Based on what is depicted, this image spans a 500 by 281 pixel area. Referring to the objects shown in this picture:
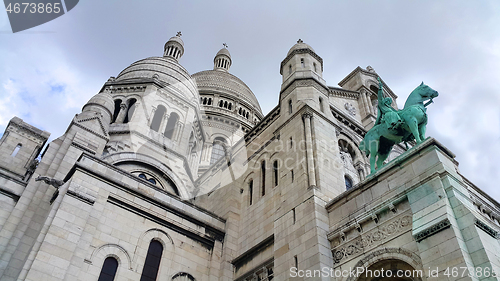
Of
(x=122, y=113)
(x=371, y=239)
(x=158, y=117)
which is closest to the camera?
(x=371, y=239)

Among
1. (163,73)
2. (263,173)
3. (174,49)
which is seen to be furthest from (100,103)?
(174,49)

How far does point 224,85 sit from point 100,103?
28.0m

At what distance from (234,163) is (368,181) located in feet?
35.5

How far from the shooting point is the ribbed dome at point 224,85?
5150 centimetres

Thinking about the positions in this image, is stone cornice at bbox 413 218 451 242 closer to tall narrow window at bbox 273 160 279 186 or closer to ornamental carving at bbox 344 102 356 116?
tall narrow window at bbox 273 160 279 186

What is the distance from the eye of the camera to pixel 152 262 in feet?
54.9

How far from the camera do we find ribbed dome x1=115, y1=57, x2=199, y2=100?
32.9 meters

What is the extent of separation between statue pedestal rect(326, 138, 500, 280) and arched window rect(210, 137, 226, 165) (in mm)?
28783

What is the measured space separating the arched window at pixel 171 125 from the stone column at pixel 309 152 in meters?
13.5

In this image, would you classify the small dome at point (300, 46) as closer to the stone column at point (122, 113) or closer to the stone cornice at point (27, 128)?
the stone column at point (122, 113)

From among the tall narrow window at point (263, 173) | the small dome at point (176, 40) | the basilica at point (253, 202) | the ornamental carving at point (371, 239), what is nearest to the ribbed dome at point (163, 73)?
the basilica at point (253, 202)

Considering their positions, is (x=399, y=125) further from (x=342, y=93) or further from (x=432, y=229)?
(x=342, y=93)

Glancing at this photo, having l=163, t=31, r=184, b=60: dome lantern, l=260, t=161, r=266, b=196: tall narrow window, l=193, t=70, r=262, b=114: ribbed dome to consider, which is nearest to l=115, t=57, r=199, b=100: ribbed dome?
l=163, t=31, r=184, b=60: dome lantern

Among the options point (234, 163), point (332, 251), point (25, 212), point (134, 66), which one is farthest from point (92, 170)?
point (134, 66)
